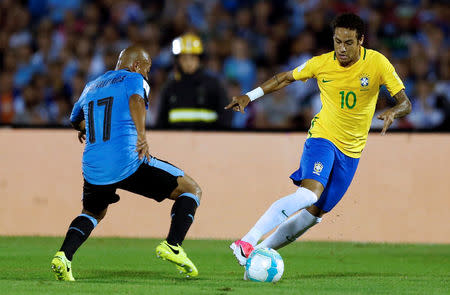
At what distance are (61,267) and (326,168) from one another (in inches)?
87.2

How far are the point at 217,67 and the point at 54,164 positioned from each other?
3.29 metres

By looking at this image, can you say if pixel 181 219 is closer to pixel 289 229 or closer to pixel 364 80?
pixel 289 229

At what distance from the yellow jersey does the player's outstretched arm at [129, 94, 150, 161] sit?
1503mm

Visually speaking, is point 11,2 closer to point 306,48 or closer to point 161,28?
point 161,28

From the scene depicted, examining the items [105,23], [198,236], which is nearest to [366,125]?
[198,236]

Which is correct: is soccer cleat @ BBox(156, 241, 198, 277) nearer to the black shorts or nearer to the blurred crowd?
the black shorts

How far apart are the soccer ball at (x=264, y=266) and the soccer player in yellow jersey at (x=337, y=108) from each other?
465 mm

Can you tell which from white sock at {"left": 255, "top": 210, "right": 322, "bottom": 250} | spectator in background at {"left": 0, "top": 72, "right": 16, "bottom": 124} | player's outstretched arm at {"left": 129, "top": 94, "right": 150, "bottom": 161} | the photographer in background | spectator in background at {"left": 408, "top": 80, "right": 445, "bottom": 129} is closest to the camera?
player's outstretched arm at {"left": 129, "top": 94, "right": 150, "bottom": 161}

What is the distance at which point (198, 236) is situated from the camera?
34.7 ft

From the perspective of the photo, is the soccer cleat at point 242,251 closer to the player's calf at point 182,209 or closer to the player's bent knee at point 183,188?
the player's calf at point 182,209

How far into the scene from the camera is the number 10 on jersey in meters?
7.32

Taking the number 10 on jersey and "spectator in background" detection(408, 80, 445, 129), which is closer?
the number 10 on jersey

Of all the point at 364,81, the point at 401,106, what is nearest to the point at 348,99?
the point at 364,81

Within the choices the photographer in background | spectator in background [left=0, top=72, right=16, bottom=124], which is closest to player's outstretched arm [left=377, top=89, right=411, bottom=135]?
the photographer in background
